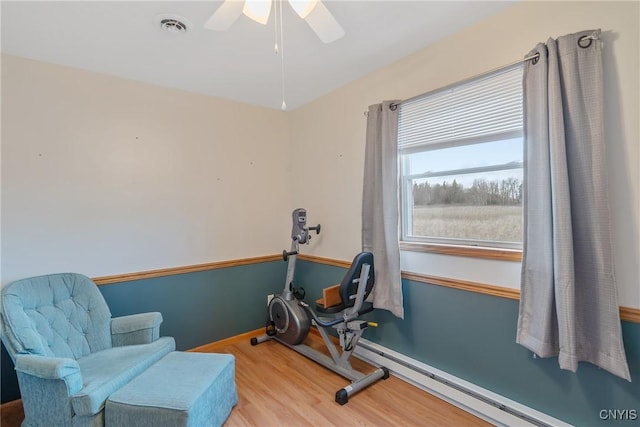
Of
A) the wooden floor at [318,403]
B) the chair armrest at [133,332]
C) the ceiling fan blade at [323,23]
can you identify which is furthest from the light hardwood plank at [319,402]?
the ceiling fan blade at [323,23]

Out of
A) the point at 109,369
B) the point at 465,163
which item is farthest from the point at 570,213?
the point at 109,369

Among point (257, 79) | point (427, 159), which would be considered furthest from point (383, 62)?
→ point (257, 79)

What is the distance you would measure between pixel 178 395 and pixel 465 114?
8.04ft

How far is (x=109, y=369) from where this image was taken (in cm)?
183

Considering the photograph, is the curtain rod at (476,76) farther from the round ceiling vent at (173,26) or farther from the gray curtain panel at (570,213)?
the round ceiling vent at (173,26)

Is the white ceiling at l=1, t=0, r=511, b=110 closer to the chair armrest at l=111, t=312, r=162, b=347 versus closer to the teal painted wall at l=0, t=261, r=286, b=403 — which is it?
the teal painted wall at l=0, t=261, r=286, b=403

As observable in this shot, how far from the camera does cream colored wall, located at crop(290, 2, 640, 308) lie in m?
1.44

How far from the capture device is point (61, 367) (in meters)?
1.56

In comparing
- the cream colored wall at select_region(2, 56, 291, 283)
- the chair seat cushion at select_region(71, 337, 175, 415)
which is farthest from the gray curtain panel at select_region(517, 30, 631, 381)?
the cream colored wall at select_region(2, 56, 291, 283)

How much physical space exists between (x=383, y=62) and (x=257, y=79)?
3.63ft

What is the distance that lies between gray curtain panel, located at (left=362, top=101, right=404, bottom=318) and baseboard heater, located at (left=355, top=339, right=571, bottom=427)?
0.44m

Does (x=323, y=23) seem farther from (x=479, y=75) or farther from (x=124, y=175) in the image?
(x=124, y=175)

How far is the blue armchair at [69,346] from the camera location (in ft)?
5.26

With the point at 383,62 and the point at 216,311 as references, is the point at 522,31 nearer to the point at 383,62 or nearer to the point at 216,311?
the point at 383,62
